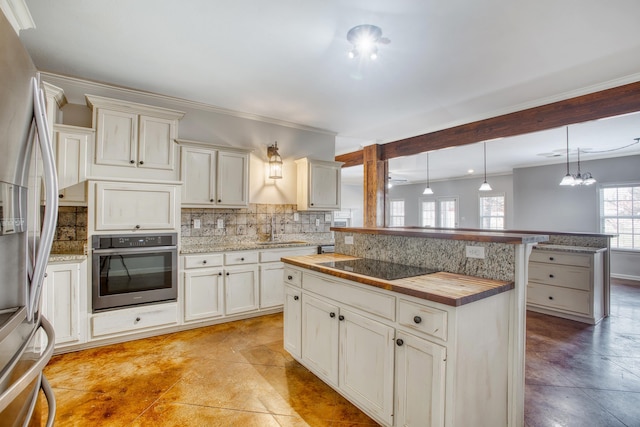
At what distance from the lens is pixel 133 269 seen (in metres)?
2.94

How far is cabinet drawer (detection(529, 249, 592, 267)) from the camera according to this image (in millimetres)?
3578

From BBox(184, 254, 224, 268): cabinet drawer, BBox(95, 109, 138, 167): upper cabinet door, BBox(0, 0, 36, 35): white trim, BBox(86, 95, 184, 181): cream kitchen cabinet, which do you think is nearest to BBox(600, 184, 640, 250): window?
BBox(184, 254, 224, 268): cabinet drawer

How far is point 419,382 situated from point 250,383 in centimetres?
135

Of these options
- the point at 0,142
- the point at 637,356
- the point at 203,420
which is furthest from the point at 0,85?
the point at 637,356

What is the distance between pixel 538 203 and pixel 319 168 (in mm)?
6027

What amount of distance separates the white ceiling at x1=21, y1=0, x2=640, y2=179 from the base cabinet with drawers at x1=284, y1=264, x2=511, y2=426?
1.80m

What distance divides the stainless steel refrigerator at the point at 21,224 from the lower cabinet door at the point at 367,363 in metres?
1.36

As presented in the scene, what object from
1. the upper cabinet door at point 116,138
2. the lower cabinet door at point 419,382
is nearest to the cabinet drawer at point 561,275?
the lower cabinet door at point 419,382

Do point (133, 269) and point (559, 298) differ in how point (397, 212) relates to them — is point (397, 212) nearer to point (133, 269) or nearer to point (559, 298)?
point (559, 298)

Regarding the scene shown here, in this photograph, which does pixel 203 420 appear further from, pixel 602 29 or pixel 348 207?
pixel 348 207

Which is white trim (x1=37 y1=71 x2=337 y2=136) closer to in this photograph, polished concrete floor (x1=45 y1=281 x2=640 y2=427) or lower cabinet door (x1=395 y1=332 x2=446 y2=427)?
polished concrete floor (x1=45 y1=281 x2=640 y2=427)

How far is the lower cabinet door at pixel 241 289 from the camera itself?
3.44m

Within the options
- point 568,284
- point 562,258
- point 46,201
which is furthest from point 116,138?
point 568,284

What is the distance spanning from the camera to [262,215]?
424 cm
